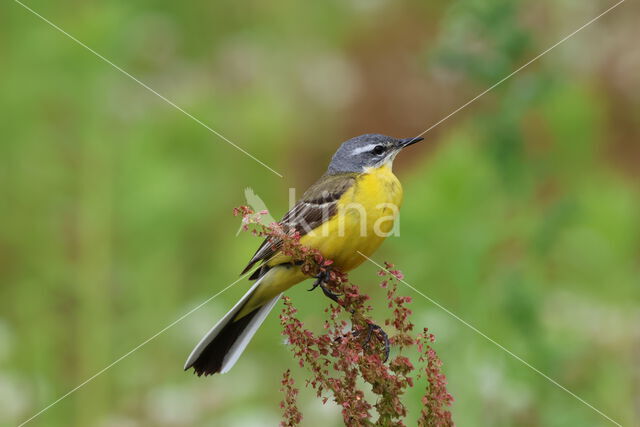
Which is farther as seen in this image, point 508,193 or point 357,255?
point 508,193

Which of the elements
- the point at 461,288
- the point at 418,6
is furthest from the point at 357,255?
the point at 418,6

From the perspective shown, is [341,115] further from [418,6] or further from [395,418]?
[395,418]

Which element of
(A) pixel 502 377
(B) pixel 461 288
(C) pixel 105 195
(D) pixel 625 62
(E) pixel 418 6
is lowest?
(A) pixel 502 377

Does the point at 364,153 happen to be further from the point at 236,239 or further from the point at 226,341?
the point at 236,239

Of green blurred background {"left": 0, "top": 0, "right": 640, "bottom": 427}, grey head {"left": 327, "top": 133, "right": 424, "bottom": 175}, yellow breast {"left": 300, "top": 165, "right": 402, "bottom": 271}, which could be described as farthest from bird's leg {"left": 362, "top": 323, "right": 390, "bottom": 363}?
green blurred background {"left": 0, "top": 0, "right": 640, "bottom": 427}

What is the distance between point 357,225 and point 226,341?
2.42 ft

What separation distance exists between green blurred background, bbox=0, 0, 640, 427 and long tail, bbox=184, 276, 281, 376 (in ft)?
3.79

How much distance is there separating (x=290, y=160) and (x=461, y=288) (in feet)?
15.9

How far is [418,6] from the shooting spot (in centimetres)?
1205

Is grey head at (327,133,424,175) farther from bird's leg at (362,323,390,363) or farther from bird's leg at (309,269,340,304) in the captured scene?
bird's leg at (362,323,390,363)

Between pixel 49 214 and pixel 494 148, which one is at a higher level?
pixel 49 214

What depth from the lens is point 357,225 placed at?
454 cm

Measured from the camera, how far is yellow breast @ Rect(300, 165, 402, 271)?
4.49 m

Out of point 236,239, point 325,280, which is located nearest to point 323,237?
point 325,280
